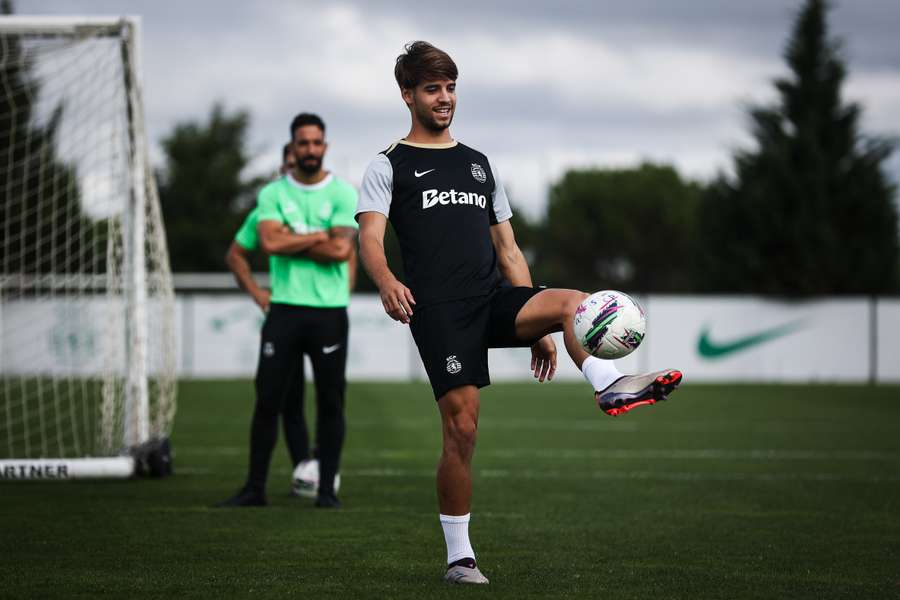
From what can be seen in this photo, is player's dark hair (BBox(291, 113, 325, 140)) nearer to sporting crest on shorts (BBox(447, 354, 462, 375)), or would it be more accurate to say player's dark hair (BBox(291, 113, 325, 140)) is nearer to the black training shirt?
the black training shirt

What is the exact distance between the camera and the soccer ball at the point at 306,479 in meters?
8.14

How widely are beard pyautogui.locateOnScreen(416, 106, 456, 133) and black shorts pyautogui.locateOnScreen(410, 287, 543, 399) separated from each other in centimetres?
79

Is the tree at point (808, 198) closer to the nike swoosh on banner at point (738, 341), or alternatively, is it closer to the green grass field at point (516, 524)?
the nike swoosh on banner at point (738, 341)

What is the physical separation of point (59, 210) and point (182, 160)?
39.5 m

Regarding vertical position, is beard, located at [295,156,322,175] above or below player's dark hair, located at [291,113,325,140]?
below

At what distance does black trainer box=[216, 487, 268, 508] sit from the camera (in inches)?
297

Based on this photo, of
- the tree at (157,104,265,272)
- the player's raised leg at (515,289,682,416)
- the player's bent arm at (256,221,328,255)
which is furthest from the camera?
the tree at (157,104,265,272)

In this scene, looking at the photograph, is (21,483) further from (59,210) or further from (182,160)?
(182,160)

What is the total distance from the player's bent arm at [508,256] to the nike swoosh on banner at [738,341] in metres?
21.4

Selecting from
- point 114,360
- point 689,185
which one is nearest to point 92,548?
point 114,360

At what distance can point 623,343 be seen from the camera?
15.6ft

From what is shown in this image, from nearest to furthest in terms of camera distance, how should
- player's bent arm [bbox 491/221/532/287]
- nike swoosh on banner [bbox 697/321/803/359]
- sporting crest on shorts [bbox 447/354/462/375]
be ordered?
1. sporting crest on shorts [bbox 447/354/462/375]
2. player's bent arm [bbox 491/221/532/287]
3. nike swoosh on banner [bbox 697/321/803/359]

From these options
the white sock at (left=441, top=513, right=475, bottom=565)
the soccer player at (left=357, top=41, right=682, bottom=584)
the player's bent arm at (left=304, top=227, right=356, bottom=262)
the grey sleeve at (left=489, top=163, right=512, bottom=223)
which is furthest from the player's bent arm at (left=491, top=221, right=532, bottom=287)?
the player's bent arm at (left=304, top=227, right=356, bottom=262)

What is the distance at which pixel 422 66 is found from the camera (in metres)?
5.16
